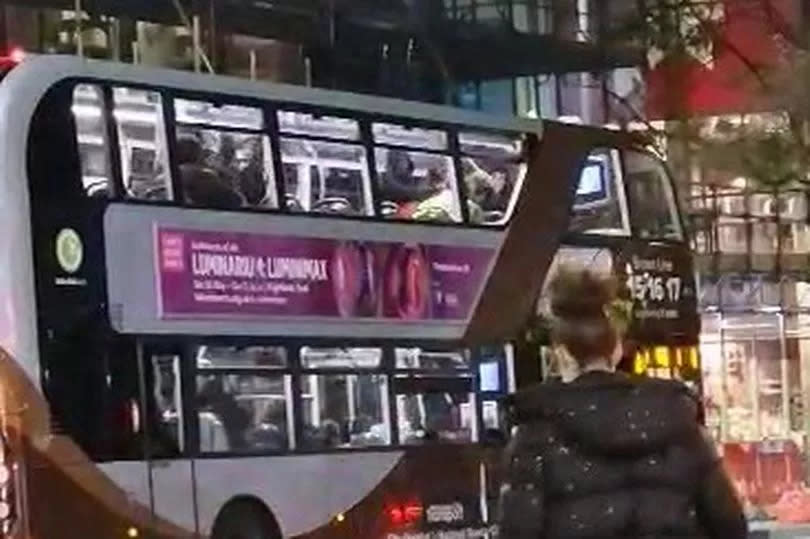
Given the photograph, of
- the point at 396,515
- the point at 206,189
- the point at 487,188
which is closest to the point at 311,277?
the point at 206,189

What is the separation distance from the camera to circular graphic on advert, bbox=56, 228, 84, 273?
1238 cm

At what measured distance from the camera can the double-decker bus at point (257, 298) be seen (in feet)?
40.7

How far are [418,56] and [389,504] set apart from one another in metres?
9.33

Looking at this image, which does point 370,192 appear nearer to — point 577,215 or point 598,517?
point 577,215

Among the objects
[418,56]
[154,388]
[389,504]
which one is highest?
[418,56]

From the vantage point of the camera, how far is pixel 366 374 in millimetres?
14758

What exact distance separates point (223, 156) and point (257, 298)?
90 centimetres

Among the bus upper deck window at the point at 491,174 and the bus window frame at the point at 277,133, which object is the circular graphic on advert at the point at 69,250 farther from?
the bus upper deck window at the point at 491,174

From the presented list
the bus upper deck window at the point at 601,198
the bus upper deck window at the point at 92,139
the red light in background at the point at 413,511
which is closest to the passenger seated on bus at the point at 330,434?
the red light in background at the point at 413,511

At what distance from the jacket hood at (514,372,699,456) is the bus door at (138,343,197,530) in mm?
8245

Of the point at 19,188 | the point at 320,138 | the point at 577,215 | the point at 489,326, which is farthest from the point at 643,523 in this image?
the point at 577,215

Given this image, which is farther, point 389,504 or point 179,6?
point 179,6

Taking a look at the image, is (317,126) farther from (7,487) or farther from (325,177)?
(7,487)

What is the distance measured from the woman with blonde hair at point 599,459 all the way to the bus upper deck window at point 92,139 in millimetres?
8022
